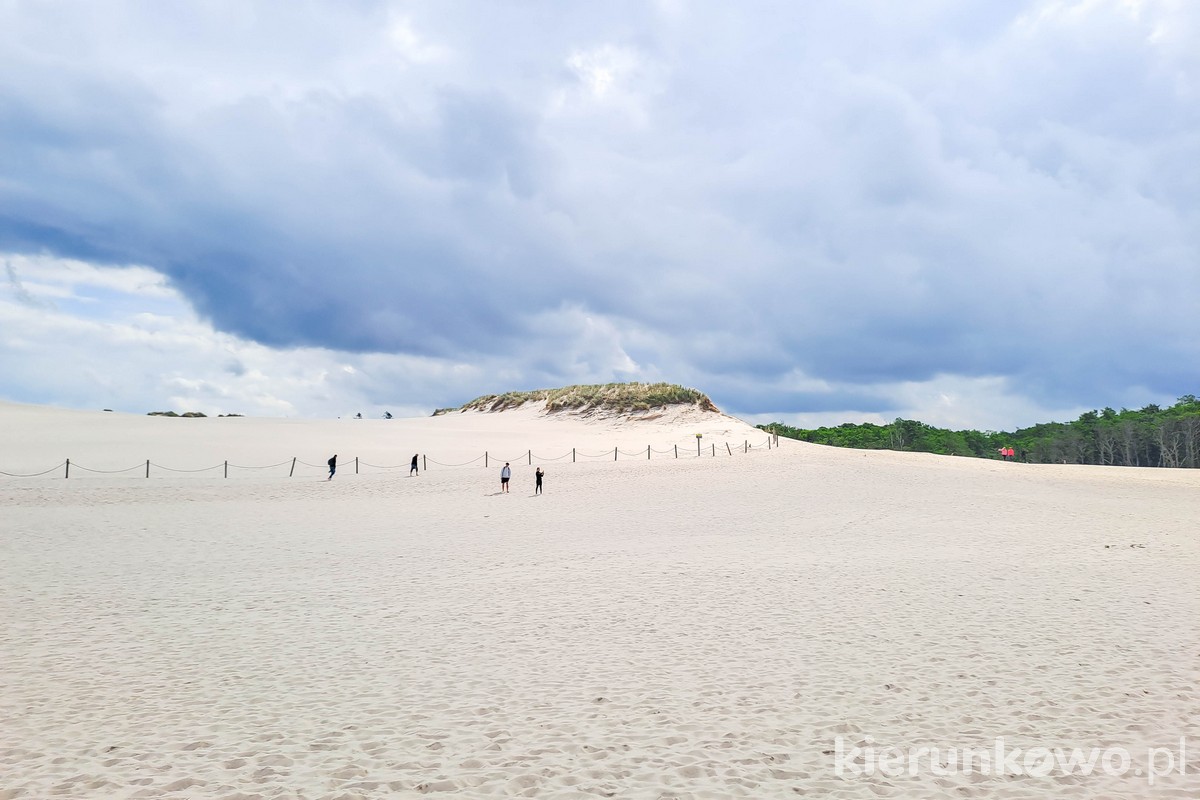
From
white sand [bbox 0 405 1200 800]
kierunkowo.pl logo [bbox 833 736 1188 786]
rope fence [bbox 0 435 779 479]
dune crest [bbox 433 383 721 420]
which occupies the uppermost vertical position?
dune crest [bbox 433 383 721 420]

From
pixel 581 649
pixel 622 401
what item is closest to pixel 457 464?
pixel 622 401

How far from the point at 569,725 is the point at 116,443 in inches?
1924

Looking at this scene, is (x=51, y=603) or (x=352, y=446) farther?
(x=352, y=446)

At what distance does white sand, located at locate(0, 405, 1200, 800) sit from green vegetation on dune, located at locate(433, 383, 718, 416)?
40.6m

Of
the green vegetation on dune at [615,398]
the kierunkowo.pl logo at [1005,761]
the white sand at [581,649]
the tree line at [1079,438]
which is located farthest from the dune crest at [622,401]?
the kierunkowo.pl logo at [1005,761]

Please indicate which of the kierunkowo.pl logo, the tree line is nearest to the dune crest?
the tree line

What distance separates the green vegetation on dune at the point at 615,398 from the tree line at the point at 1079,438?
9238 mm

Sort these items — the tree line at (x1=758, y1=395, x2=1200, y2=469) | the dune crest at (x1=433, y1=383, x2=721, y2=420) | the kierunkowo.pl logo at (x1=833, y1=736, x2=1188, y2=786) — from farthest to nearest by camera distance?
the tree line at (x1=758, y1=395, x2=1200, y2=469) → the dune crest at (x1=433, y1=383, x2=721, y2=420) → the kierunkowo.pl logo at (x1=833, y1=736, x2=1188, y2=786)

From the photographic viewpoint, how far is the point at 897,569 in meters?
14.6

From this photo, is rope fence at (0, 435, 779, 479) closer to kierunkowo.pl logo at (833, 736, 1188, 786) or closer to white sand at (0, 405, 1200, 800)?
white sand at (0, 405, 1200, 800)

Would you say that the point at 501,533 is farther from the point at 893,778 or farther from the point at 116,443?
the point at 116,443

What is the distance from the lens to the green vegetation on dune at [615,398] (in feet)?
211

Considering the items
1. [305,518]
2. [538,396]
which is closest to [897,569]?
[305,518]

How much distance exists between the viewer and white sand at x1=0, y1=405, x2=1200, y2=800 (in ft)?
18.6
